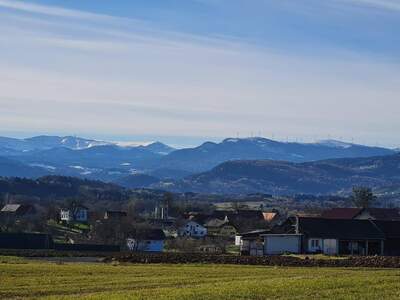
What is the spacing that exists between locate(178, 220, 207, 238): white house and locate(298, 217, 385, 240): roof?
Result: 176 feet

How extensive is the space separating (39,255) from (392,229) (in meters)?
37.4

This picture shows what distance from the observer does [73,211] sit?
488ft

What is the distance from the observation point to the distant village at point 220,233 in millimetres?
83875

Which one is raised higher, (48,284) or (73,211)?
(73,211)

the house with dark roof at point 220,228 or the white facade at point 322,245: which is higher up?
the house with dark roof at point 220,228

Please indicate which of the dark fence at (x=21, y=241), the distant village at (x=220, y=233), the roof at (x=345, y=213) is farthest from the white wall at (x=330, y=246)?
the dark fence at (x=21, y=241)

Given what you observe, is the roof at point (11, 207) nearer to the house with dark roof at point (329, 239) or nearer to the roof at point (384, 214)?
the roof at point (384, 214)

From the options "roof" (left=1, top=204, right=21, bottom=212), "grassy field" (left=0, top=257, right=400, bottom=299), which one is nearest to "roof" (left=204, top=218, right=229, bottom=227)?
"roof" (left=1, top=204, right=21, bottom=212)

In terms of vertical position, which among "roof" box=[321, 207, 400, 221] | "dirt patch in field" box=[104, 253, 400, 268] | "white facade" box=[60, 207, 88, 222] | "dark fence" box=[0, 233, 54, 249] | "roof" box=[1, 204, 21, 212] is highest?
"roof" box=[1, 204, 21, 212]

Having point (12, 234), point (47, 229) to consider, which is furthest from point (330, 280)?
point (47, 229)

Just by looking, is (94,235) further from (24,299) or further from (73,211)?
(24,299)

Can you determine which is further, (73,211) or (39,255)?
(73,211)

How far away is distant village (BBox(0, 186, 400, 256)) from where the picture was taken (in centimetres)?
8388

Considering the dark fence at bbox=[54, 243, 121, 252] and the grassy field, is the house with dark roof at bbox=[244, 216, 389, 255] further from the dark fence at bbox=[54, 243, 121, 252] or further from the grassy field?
the grassy field
